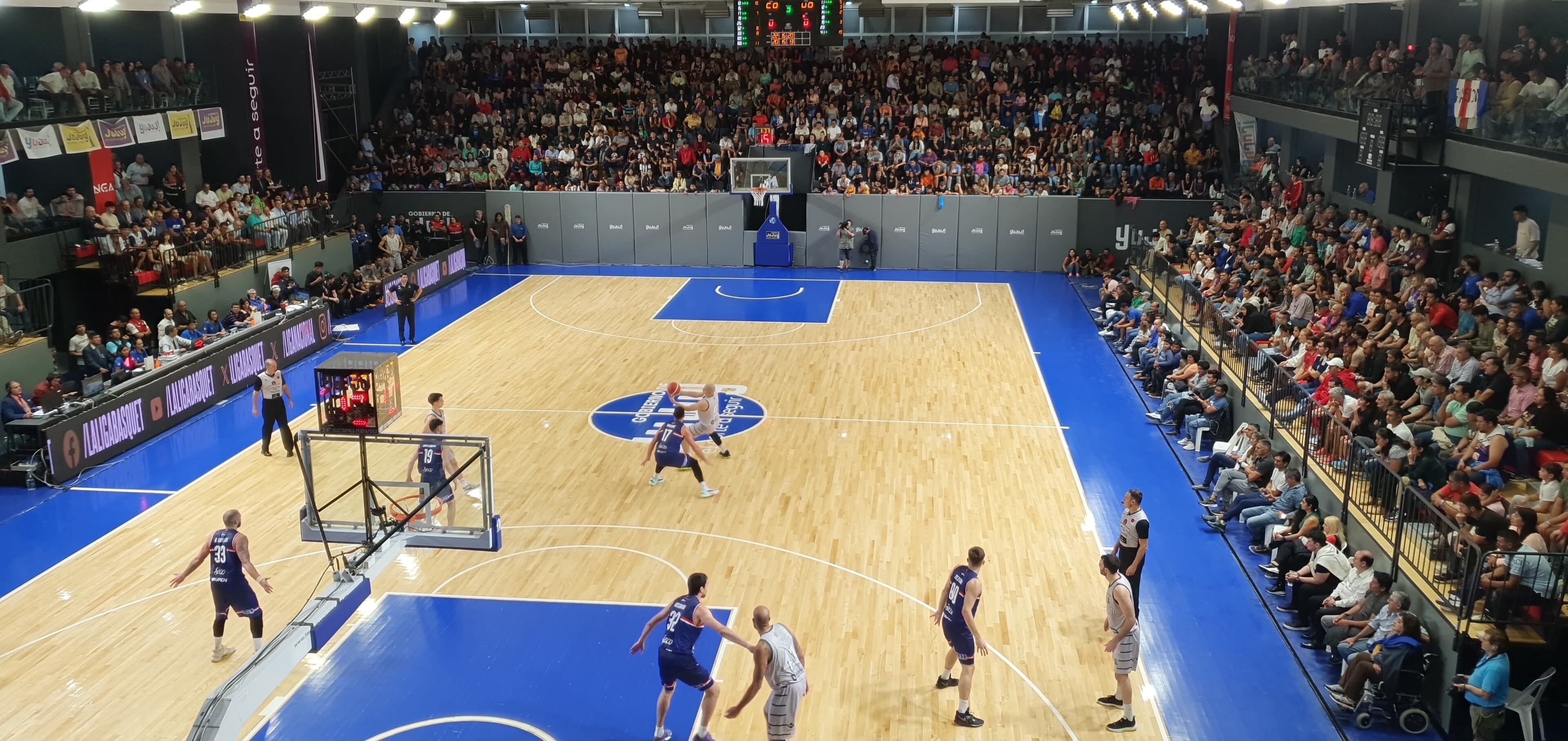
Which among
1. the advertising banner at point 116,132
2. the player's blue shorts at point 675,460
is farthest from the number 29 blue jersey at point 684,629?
the advertising banner at point 116,132

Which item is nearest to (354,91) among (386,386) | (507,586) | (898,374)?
(898,374)

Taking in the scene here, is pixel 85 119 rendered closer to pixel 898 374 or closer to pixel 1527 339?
pixel 898 374

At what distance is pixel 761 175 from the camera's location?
33.7 m

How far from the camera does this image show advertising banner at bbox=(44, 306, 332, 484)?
17.2 metres

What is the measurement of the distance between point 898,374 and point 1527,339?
10269 mm

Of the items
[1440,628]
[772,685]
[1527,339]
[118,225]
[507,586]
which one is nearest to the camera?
[772,685]

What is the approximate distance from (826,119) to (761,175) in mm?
3644

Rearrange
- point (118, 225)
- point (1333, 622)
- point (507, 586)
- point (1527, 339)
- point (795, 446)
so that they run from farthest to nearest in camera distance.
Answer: point (118, 225), point (795, 446), point (1527, 339), point (507, 586), point (1333, 622)

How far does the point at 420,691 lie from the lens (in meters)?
11.4

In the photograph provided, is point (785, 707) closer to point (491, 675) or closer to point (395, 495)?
point (491, 675)

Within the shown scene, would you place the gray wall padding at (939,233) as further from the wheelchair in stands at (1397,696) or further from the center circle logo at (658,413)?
the wheelchair in stands at (1397,696)

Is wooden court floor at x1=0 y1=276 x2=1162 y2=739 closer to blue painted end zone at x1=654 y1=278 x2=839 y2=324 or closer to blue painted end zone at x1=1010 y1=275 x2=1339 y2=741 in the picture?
blue painted end zone at x1=1010 y1=275 x2=1339 y2=741

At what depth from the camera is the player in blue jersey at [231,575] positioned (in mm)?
11555

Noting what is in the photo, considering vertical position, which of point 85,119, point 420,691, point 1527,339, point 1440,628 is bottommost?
point 420,691
